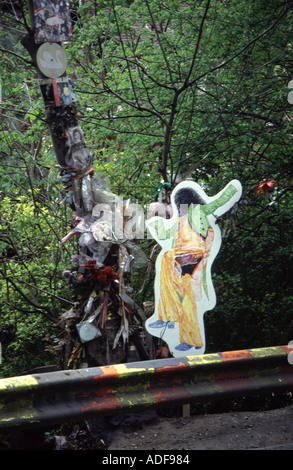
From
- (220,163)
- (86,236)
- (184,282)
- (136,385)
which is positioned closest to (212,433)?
(136,385)

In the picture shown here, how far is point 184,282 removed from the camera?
456 centimetres

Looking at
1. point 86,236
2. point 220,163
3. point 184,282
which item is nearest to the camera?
Result: point 86,236

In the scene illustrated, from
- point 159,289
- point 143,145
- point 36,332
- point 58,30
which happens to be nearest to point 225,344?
point 159,289

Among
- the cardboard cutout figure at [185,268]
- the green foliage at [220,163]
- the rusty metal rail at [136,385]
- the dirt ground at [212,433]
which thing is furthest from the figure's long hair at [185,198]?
the dirt ground at [212,433]

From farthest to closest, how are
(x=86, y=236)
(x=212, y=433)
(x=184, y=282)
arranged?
(x=184, y=282), (x=86, y=236), (x=212, y=433)

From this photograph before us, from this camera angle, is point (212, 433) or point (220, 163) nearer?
point (212, 433)

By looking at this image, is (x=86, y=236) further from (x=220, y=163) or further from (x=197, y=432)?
(x=220, y=163)

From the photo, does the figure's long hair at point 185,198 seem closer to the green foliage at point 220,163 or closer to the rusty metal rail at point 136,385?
the green foliage at point 220,163

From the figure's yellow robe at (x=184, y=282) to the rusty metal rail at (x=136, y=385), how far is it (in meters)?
1.08

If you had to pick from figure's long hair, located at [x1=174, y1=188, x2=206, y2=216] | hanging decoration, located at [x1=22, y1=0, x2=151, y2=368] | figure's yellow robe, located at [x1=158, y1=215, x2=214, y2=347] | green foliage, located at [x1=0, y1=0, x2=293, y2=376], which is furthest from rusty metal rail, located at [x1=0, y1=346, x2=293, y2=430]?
green foliage, located at [x1=0, y1=0, x2=293, y2=376]

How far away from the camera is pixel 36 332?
20.2ft

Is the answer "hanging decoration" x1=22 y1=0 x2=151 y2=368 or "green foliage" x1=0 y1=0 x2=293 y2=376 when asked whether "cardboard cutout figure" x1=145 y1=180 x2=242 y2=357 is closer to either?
"hanging decoration" x1=22 y1=0 x2=151 y2=368

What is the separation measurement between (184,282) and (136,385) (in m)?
1.50

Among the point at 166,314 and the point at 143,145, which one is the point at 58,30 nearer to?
the point at 166,314
